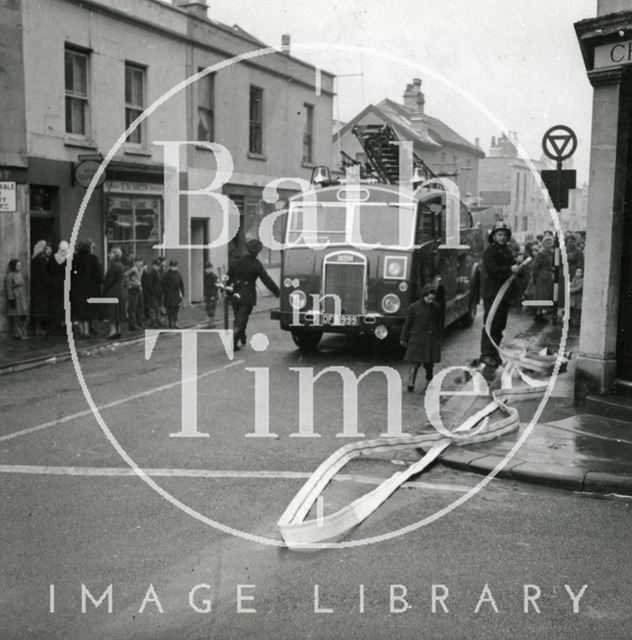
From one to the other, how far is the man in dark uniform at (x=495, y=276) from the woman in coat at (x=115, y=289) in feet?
24.1

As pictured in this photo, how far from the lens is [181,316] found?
21391 mm

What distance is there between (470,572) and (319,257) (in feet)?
30.6

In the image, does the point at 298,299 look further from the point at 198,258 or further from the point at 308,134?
the point at 308,134

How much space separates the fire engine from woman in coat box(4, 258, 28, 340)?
535 cm

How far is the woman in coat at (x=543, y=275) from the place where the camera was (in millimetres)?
19625

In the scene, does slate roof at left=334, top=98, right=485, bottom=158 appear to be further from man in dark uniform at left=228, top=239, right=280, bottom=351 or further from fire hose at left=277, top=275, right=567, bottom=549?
fire hose at left=277, top=275, right=567, bottom=549

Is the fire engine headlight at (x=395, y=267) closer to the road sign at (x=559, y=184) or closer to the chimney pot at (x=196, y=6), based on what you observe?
the road sign at (x=559, y=184)

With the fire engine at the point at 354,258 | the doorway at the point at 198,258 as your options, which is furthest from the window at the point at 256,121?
the fire engine at the point at 354,258

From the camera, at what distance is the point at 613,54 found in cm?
960

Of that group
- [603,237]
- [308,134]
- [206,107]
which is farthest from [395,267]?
[308,134]

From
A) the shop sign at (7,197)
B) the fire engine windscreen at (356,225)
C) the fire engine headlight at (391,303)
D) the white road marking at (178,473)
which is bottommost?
the white road marking at (178,473)

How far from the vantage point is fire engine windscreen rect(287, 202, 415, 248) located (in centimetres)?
1416

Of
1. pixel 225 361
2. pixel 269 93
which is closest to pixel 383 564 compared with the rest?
pixel 225 361

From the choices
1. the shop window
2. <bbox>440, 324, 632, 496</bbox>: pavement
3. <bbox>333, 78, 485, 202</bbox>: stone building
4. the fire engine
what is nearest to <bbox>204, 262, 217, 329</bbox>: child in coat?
the shop window
